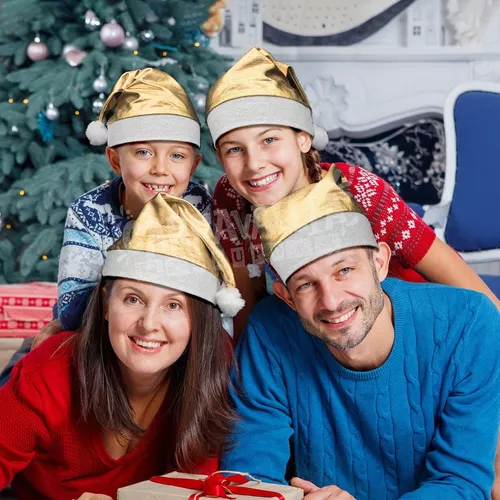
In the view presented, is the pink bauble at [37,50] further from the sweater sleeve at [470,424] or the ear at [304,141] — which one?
the sweater sleeve at [470,424]

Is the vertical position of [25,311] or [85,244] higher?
[85,244]

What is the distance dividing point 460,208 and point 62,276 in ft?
7.99

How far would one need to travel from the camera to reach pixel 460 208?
169 inches

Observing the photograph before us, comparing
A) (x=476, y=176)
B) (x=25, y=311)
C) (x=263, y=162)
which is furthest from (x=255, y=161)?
(x=476, y=176)

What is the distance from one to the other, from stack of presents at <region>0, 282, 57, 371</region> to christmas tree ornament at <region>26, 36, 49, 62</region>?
1.24 m

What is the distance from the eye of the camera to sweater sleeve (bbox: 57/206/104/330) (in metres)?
2.35

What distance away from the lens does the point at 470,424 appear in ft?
6.36

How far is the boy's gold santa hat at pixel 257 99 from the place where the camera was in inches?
91.2


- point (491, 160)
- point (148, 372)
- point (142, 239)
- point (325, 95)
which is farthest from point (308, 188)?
point (325, 95)

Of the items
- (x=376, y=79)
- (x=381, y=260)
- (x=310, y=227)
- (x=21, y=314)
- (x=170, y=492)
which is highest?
(x=310, y=227)

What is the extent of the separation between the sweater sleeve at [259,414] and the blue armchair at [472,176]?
227 centimetres

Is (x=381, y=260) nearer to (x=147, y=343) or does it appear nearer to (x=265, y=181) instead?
(x=265, y=181)

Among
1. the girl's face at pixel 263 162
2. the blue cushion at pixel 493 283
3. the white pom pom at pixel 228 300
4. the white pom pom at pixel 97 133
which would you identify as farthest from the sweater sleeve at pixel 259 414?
the blue cushion at pixel 493 283

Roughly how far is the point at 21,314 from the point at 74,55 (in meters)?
1.28
